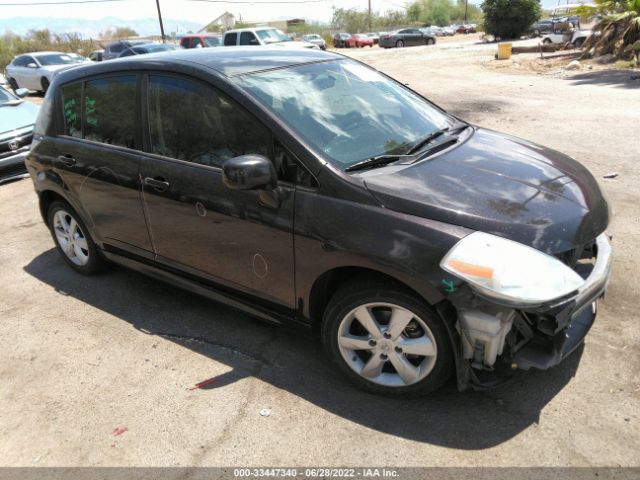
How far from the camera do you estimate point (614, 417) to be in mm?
2736

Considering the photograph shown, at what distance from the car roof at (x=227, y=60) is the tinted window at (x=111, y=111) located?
0.10m

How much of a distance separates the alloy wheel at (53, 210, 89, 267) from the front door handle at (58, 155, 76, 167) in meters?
0.51

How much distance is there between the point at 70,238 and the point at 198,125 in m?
2.06

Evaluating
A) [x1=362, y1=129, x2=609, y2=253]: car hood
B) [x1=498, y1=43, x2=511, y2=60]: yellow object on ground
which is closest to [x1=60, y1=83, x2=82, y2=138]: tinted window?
[x1=362, y1=129, x2=609, y2=253]: car hood

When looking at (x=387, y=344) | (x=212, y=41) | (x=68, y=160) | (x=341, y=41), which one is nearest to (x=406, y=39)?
(x=341, y=41)

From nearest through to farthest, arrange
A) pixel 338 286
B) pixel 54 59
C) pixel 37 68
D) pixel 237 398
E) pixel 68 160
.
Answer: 1. pixel 338 286
2. pixel 237 398
3. pixel 68 160
4. pixel 37 68
5. pixel 54 59

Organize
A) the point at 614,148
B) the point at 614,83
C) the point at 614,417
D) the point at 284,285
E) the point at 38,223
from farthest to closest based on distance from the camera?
the point at 614,83 → the point at 614,148 → the point at 38,223 → the point at 284,285 → the point at 614,417

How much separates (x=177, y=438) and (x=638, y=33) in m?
20.3

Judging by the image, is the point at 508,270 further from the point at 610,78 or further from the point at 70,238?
the point at 610,78

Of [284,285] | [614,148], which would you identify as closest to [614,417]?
[284,285]

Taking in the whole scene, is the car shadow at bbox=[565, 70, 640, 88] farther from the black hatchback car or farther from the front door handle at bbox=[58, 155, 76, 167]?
the front door handle at bbox=[58, 155, 76, 167]

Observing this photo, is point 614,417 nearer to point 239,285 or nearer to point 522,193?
point 522,193

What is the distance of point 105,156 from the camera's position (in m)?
3.96

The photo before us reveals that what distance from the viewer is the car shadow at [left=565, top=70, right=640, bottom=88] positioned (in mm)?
13444
